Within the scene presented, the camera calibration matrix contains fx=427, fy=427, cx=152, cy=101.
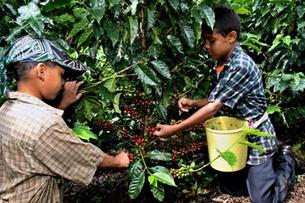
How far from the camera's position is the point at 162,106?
2.33 m

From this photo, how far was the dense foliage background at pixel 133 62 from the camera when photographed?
6.57 feet

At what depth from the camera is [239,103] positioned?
2.70 meters

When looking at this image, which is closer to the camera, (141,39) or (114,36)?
(114,36)

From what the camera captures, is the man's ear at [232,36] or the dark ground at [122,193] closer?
the man's ear at [232,36]

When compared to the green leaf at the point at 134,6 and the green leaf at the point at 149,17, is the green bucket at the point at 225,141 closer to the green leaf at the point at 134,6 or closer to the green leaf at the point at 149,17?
the green leaf at the point at 149,17

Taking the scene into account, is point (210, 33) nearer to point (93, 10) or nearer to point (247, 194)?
point (93, 10)

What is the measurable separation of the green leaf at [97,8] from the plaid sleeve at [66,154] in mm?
519

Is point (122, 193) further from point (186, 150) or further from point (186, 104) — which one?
point (186, 104)

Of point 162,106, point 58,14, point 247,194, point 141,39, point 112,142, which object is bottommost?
point 247,194

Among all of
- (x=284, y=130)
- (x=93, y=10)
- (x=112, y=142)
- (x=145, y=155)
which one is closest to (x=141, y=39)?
(x=93, y=10)

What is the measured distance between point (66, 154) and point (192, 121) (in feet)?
2.60

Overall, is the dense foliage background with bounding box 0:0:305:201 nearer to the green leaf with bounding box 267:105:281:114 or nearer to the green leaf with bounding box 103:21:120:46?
the green leaf with bounding box 103:21:120:46

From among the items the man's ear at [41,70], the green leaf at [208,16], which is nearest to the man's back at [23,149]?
the man's ear at [41,70]

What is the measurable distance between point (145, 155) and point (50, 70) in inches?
28.7
